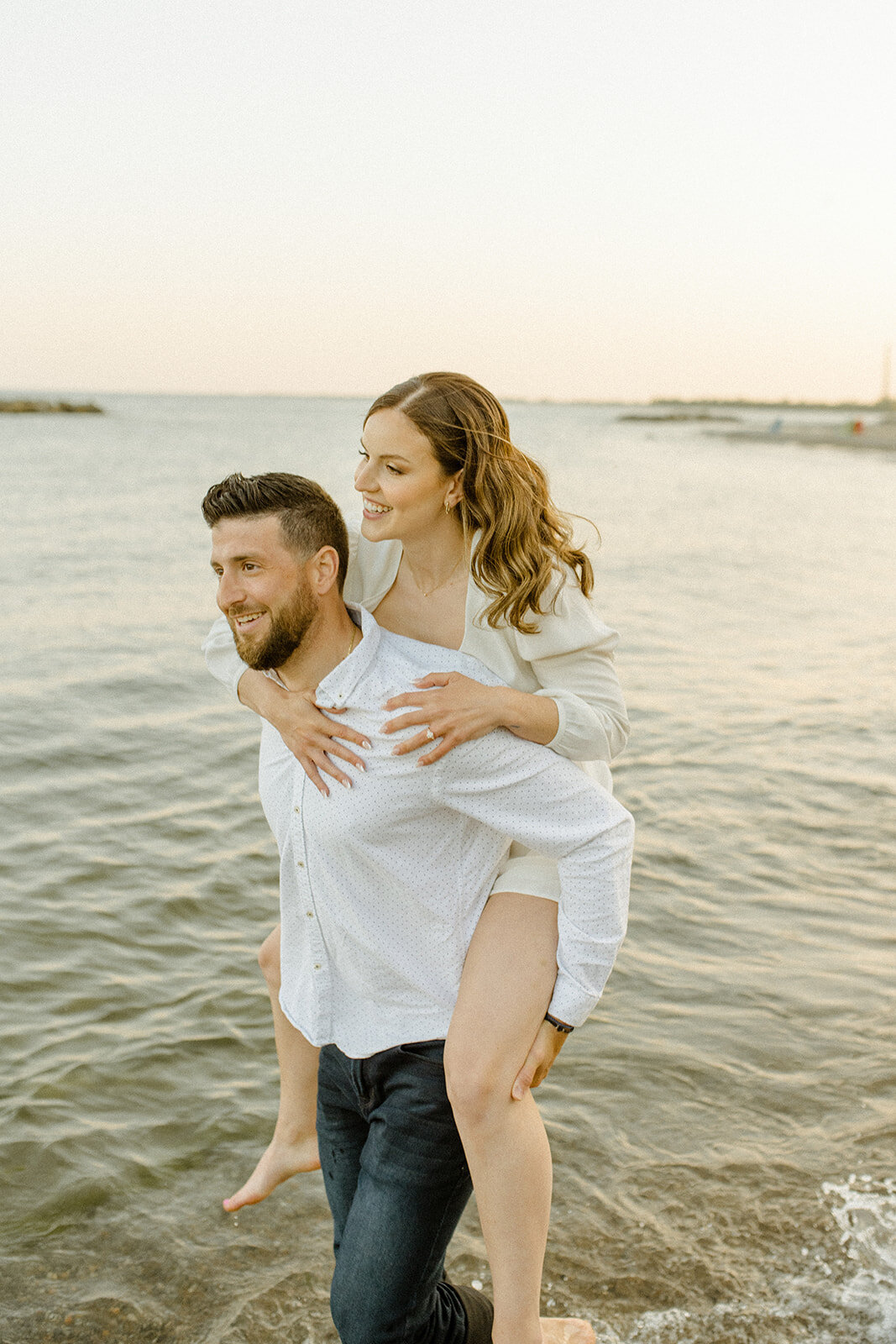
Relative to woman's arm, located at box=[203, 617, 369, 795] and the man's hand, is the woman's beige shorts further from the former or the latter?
woman's arm, located at box=[203, 617, 369, 795]

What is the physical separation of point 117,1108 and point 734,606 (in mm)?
13520

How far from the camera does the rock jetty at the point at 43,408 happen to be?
103m

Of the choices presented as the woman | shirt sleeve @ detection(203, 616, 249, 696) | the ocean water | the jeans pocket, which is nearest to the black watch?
the woman

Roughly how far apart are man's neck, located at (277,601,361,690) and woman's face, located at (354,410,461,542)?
0.26 m

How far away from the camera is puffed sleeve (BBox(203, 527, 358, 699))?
3150mm

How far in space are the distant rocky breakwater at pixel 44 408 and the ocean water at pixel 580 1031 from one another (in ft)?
325

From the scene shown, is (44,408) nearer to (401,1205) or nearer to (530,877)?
(530,877)

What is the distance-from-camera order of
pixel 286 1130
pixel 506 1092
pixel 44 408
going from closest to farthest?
1. pixel 506 1092
2. pixel 286 1130
3. pixel 44 408

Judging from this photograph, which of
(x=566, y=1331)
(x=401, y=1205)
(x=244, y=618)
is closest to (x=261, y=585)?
(x=244, y=618)

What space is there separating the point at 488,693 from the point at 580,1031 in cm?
318

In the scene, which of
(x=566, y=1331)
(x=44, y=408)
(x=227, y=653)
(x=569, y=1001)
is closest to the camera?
(x=569, y=1001)

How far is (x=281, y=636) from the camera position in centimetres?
266

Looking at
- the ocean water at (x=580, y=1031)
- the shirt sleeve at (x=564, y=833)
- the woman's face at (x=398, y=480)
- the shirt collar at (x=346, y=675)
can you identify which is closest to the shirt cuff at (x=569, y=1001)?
the shirt sleeve at (x=564, y=833)

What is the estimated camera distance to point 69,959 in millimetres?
5816
